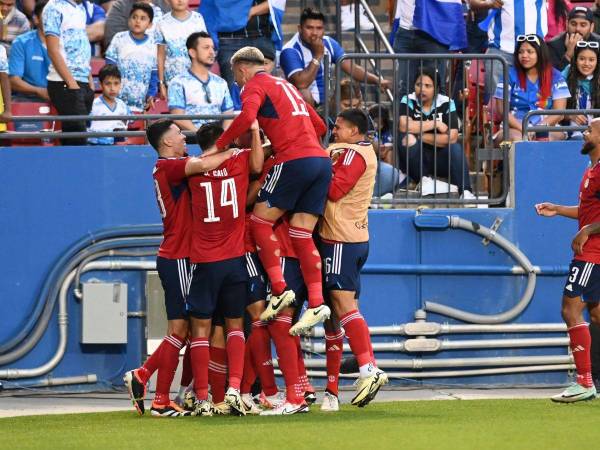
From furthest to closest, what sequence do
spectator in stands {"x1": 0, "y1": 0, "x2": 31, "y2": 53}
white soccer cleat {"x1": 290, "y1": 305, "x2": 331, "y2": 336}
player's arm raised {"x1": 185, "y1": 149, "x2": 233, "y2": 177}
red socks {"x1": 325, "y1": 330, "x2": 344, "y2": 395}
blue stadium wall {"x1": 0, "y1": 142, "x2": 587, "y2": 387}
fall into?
spectator in stands {"x1": 0, "y1": 0, "x2": 31, "y2": 53} < blue stadium wall {"x1": 0, "y1": 142, "x2": 587, "y2": 387} < red socks {"x1": 325, "y1": 330, "x2": 344, "y2": 395} < player's arm raised {"x1": 185, "y1": 149, "x2": 233, "y2": 177} < white soccer cleat {"x1": 290, "y1": 305, "x2": 331, "y2": 336}

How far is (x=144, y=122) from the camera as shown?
48.3 ft

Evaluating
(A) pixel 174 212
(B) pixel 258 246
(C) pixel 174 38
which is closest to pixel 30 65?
(C) pixel 174 38

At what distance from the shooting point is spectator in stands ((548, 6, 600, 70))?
16.1 meters

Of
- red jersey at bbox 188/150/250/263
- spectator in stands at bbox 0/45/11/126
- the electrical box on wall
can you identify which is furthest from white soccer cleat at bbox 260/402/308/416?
spectator in stands at bbox 0/45/11/126

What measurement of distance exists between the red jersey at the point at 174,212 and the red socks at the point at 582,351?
3405 mm

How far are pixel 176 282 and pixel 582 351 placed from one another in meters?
3.51

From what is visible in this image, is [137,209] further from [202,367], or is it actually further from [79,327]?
[202,367]

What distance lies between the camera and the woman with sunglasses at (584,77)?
587 inches

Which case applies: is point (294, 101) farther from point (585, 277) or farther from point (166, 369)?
point (585, 277)

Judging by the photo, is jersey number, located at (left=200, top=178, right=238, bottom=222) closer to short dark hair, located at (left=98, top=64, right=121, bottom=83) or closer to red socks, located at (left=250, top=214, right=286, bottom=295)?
red socks, located at (left=250, top=214, right=286, bottom=295)

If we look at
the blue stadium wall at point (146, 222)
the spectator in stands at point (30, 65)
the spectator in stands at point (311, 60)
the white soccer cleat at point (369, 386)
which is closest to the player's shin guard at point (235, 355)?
the white soccer cleat at point (369, 386)

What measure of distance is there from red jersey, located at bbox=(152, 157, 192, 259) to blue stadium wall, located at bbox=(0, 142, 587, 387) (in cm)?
304

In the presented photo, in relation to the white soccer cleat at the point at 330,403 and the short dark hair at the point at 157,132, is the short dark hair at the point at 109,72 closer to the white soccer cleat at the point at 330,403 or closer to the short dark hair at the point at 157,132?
the short dark hair at the point at 157,132

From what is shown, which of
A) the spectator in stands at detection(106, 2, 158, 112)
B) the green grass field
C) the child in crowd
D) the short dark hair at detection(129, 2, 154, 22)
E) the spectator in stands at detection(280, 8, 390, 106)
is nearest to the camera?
the green grass field
